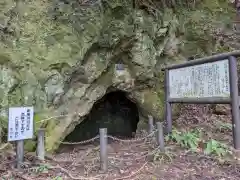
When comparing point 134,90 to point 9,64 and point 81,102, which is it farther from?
point 9,64

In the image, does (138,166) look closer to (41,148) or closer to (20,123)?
(41,148)

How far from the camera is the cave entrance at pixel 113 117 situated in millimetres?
8320

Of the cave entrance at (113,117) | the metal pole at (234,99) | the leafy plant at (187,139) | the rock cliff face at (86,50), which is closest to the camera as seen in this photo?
the metal pole at (234,99)

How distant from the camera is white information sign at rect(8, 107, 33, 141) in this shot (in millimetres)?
3787

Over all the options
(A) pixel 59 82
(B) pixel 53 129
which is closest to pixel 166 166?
(B) pixel 53 129

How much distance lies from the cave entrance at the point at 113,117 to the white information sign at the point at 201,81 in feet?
9.65

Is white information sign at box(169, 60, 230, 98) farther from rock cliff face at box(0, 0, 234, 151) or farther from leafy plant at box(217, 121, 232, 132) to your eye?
leafy plant at box(217, 121, 232, 132)

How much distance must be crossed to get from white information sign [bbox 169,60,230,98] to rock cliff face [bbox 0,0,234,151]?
4.51 feet

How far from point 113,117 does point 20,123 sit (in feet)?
16.1

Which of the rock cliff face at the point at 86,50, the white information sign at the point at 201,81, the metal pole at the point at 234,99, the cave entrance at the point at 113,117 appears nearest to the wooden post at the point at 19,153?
the rock cliff face at the point at 86,50

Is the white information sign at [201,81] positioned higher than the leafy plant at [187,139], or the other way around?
the white information sign at [201,81]

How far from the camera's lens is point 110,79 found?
6.62 metres

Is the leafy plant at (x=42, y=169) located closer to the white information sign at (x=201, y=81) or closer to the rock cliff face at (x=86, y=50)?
the rock cliff face at (x=86, y=50)

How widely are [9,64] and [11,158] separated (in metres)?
1.79
